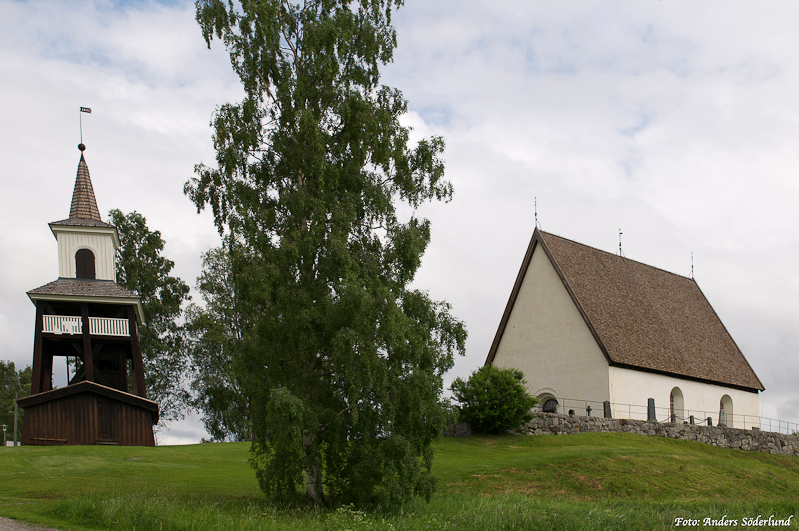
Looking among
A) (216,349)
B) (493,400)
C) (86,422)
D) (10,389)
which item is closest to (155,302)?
(216,349)

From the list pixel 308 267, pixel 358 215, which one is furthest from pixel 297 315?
pixel 358 215

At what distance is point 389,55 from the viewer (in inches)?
763

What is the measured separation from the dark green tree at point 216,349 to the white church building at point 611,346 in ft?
43.7

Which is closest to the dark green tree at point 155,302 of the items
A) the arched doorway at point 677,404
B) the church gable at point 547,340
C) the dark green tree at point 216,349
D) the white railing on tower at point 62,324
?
the dark green tree at point 216,349

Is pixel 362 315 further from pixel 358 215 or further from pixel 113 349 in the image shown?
pixel 113 349

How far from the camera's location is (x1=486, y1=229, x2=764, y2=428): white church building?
111ft

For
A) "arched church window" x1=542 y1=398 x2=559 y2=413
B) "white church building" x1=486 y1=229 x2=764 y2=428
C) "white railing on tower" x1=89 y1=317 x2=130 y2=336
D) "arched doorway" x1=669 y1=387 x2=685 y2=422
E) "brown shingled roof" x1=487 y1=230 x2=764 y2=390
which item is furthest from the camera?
"arched doorway" x1=669 y1=387 x2=685 y2=422

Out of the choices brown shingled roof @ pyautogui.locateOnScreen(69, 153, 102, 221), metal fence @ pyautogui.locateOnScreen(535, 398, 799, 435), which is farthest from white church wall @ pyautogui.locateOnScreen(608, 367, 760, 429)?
brown shingled roof @ pyautogui.locateOnScreen(69, 153, 102, 221)

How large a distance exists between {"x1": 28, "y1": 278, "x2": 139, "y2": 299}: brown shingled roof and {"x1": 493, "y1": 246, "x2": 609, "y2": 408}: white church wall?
18594 mm

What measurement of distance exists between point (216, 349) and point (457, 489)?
22272 mm

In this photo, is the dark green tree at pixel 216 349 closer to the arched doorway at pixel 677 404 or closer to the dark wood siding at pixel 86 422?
the dark wood siding at pixel 86 422

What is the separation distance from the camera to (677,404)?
121 ft

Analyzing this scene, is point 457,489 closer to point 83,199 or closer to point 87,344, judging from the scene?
point 87,344

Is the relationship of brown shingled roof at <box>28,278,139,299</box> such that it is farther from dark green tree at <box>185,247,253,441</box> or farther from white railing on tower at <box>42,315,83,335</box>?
dark green tree at <box>185,247,253,441</box>
